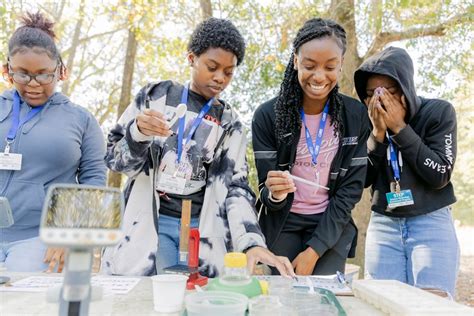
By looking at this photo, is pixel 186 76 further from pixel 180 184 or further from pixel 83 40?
pixel 180 184

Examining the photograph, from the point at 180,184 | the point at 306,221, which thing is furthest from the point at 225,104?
the point at 306,221

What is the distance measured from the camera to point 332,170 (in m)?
2.35

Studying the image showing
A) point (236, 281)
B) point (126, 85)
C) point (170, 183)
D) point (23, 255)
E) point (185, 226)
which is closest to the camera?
point (236, 281)

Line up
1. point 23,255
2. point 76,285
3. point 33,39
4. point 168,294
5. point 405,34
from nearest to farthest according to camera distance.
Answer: point 76,285, point 168,294, point 23,255, point 33,39, point 405,34

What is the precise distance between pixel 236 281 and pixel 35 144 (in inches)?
60.9

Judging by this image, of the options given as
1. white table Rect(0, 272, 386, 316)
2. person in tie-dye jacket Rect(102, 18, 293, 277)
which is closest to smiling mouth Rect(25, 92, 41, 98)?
person in tie-dye jacket Rect(102, 18, 293, 277)

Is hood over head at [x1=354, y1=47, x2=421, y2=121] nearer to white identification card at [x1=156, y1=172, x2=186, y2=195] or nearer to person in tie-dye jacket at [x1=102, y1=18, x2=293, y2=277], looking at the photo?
person in tie-dye jacket at [x1=102, y1=18, x2=293, y2=277]

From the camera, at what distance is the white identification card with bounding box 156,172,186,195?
2.08 metres

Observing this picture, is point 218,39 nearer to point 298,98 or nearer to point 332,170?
point 298,98

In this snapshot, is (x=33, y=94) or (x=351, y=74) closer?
(x=33, y=94)

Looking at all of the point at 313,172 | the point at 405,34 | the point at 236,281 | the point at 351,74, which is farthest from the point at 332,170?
the point at 405,34

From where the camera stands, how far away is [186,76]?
974 centimetres

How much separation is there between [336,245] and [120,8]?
6439 millimetres

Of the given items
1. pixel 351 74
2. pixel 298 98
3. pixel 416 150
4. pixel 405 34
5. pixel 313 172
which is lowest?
pixel 313 172
